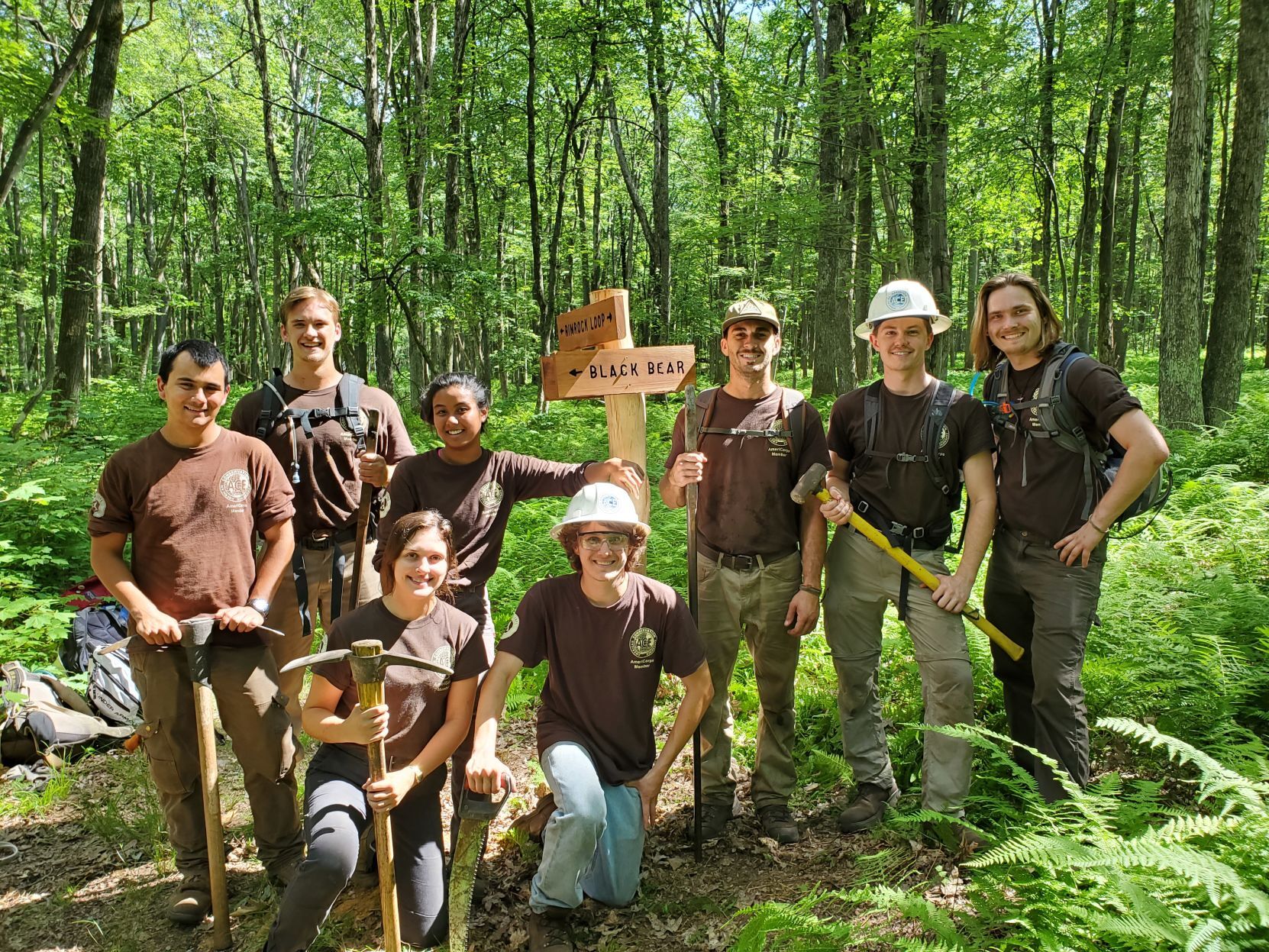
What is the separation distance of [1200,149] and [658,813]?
30.6 feet

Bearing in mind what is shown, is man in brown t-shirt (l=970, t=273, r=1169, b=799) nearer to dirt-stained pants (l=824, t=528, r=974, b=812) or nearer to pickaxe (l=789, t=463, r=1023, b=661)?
pickaxe (l=789, t=463, r=1023, b=661)

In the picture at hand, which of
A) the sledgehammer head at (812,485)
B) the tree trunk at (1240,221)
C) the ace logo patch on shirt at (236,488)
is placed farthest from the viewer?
the tree trunk at (1240,221)

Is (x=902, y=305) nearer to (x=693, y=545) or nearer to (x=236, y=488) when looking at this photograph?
(x=693, y=545)

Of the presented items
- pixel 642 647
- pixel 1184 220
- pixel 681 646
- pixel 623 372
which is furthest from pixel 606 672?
pixel 1184 220

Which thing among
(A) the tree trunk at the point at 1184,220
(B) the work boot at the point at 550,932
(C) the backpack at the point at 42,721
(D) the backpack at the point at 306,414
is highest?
(A) the tree trunk at the point at 1184,220

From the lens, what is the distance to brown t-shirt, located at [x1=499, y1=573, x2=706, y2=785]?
3611 mm

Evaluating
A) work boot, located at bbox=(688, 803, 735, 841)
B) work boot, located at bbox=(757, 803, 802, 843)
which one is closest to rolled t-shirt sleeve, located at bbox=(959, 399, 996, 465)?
work boot, located at bbox=(757, 803, 802, 843)

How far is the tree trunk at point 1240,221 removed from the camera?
880 centimetres

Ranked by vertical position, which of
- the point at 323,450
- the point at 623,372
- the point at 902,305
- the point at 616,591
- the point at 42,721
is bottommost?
the point at 42,721

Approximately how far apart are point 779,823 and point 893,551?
1628mm

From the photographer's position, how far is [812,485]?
3842 mm

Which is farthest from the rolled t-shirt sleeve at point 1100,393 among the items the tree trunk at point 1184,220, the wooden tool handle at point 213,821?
the tree trunk at point 1184,220

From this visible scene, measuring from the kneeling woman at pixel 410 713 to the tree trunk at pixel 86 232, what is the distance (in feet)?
35.5

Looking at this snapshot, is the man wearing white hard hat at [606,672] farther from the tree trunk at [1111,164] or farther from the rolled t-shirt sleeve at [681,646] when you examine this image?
the tree trunk at [1111,164]
